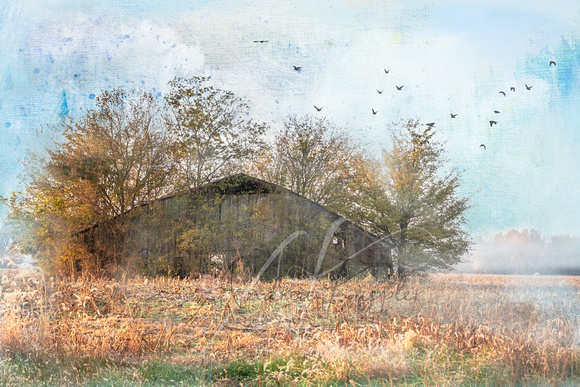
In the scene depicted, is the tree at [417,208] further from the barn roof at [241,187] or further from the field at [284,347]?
the field at [284,347]

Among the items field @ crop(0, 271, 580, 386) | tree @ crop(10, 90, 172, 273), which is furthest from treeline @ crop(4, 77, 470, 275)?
field @ crop(0, 271, 580, 386)

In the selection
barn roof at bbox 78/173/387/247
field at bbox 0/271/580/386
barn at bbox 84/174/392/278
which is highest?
barn roof at bbox 78/173/387/247

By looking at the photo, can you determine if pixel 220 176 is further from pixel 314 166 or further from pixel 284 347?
pixel 284 347

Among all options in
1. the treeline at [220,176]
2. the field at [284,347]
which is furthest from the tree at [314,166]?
the field at [284,347]

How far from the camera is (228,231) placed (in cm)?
2027

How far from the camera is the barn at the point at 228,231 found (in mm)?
19938

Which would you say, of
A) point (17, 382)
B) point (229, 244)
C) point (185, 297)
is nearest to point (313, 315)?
point (185, 297)

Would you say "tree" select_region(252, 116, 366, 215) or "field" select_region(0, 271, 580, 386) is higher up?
"tree" select_region(252, 116, 366, 215)

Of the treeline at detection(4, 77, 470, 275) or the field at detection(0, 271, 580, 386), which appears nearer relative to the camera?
the field at detection(0, 271, 580, 386)

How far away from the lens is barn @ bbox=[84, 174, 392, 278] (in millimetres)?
19938

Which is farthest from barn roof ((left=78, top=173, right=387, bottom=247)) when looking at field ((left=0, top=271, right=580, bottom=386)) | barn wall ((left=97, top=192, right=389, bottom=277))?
field ((left=0, top=271, right=580, bottom=386))

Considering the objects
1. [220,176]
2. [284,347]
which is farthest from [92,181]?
[284,347]

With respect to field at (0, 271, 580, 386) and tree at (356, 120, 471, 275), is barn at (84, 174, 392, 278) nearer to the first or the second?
tree at (356, 120, 471, 275)

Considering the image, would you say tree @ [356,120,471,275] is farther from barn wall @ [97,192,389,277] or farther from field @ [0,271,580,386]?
field @ [0,271,580,386]
